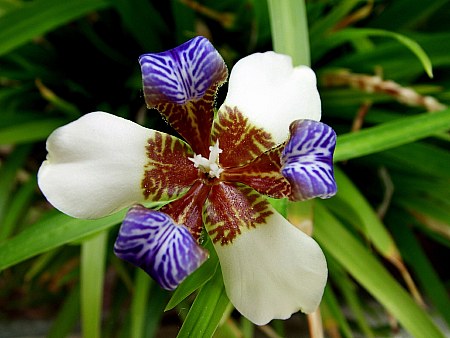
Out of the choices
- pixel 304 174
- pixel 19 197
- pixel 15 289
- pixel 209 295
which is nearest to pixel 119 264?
pixel 19 197

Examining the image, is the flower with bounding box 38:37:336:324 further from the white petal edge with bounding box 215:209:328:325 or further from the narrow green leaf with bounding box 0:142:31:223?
the narrow green leaf with bounding box 0:142:31:223

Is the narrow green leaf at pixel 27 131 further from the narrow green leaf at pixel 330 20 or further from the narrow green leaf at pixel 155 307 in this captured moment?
the narrow green leaf at pixel 330 20

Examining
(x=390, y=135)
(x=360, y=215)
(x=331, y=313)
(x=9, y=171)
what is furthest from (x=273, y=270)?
(x=9, y=171)

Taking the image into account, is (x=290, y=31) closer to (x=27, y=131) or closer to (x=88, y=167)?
(x=88, y=167)

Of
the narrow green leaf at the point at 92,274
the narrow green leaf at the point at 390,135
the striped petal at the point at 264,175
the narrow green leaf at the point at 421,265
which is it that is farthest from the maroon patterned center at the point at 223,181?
the narrow green leaf at the point at 421,265

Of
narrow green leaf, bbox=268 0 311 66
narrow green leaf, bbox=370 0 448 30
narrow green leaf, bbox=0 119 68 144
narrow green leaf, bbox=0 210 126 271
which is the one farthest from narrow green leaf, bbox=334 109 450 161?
narrow green leaf, bbox=0 119 68 144

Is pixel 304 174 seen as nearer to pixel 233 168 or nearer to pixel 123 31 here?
pixel 233 168
